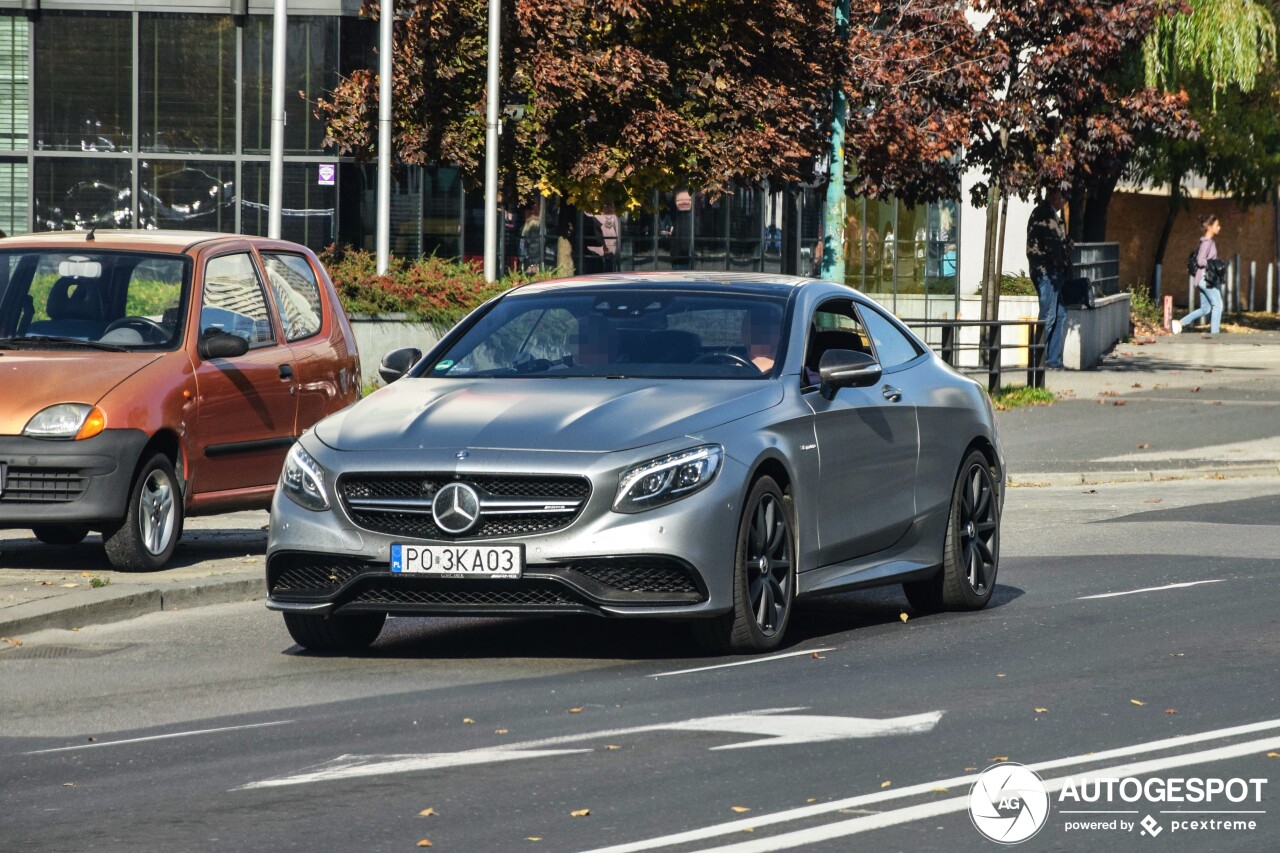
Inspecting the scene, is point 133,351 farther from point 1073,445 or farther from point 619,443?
point 1073,445

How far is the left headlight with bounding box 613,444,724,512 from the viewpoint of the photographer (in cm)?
855

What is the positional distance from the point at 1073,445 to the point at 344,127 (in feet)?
39.1

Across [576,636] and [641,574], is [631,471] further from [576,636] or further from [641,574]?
[576,636]

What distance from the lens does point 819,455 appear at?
31.4ft

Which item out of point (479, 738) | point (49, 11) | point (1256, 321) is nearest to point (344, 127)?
point (49, 11)

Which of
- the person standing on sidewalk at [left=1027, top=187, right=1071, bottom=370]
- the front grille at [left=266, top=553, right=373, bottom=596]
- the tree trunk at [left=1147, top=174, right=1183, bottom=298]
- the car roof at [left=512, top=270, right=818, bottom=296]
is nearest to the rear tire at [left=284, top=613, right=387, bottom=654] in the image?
the front grille at [left=266, top=553, right=373, bottom=596]

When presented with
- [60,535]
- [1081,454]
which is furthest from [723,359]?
[1081,454]

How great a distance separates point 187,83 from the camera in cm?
3706

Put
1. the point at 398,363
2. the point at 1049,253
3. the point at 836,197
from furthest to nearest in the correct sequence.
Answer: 1. the point at 1049,253
2. the point at 836,197
3. the point at 398,363

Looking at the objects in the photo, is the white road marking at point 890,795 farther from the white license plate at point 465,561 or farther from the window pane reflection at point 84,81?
the window pane reflection at point 84,81

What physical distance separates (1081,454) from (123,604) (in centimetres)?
1191

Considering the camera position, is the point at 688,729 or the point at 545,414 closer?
the point at 688,729

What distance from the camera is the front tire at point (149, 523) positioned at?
11.7 meters

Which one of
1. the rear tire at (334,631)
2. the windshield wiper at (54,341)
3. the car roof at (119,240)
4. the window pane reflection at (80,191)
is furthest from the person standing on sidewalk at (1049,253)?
the rear tire at (334,631)
